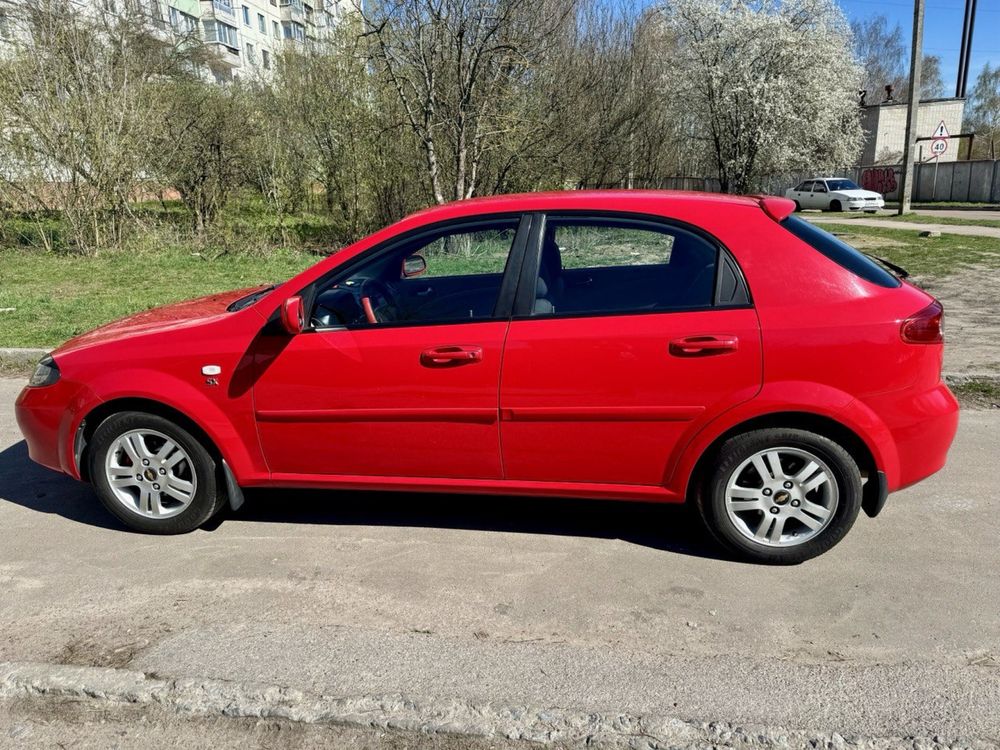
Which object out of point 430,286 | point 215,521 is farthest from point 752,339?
point 215,521

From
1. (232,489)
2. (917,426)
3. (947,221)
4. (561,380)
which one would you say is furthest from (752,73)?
(232,489)

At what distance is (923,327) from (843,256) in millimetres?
462

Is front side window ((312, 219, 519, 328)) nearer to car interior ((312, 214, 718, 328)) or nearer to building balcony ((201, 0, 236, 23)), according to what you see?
car interior ((312, 214, 718, 328))

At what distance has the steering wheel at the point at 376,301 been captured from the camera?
12.0ft

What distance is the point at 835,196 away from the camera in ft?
107

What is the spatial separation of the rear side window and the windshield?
270cm

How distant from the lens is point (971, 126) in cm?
6269

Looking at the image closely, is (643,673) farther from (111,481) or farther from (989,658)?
(111,481)

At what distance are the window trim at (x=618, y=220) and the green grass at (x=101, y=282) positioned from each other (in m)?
6.57

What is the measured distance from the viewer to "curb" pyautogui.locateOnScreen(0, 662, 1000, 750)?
240 centimetres

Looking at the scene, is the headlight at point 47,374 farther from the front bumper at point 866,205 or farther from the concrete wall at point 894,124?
the concrete wall at point 894,124

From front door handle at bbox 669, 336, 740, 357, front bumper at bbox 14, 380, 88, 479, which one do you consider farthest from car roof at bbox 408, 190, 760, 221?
front bumper at bbox 14, 380, 88, 479

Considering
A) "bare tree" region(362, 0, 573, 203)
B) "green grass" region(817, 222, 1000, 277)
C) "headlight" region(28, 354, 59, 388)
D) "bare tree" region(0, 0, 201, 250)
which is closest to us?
"headlight" region(28, 354, 59, 388)

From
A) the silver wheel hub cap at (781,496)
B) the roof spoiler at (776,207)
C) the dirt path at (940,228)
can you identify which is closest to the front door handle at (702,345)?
the silver wheel hub cap at (781,496)
